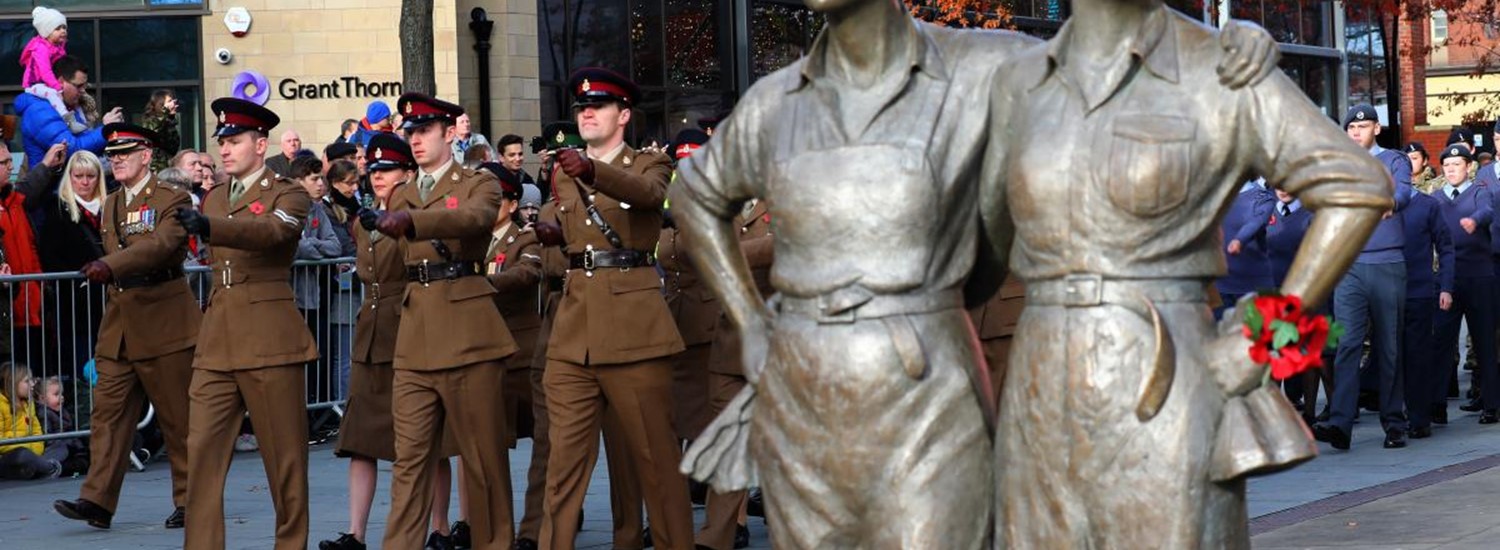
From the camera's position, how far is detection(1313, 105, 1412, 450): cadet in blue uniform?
14.6m

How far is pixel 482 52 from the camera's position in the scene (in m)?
25.3

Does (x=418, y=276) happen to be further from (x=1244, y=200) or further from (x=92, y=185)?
(x=1244, y=200)

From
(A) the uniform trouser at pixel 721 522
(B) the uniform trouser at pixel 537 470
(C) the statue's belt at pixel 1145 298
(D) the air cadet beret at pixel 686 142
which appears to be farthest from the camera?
(D) the air cadet beret at pixel 686 142

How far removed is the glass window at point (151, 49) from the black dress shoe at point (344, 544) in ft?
49.3

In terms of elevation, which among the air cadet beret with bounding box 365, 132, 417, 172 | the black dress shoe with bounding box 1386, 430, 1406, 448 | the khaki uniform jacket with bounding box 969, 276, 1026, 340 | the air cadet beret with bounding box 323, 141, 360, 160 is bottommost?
the black dress shoe with bounding box 1386, 430, 1406, 448

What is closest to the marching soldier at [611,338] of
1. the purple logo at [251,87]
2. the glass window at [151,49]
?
the purple logo at [251,87]

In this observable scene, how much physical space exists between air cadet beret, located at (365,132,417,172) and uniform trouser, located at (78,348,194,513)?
5.33ft

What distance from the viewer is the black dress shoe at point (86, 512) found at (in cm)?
1169

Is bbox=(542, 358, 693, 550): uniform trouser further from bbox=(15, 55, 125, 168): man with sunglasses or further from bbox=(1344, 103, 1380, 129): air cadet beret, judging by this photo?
bbox=(15, 55, 125, 168): man with sunglasses

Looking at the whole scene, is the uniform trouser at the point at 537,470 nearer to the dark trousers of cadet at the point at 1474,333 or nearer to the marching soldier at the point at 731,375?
the marching soldier at the point at 731,375

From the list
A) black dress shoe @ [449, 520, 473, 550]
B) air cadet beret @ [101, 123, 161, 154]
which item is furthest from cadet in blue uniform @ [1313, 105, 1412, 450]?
air cadet beret @ [101, 123, 161, 154]

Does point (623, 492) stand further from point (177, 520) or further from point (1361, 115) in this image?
point (1361, 115)

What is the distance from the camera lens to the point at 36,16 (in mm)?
17609

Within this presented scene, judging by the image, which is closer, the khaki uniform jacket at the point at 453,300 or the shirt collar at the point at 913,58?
the shirt collar at the point at 913,58
